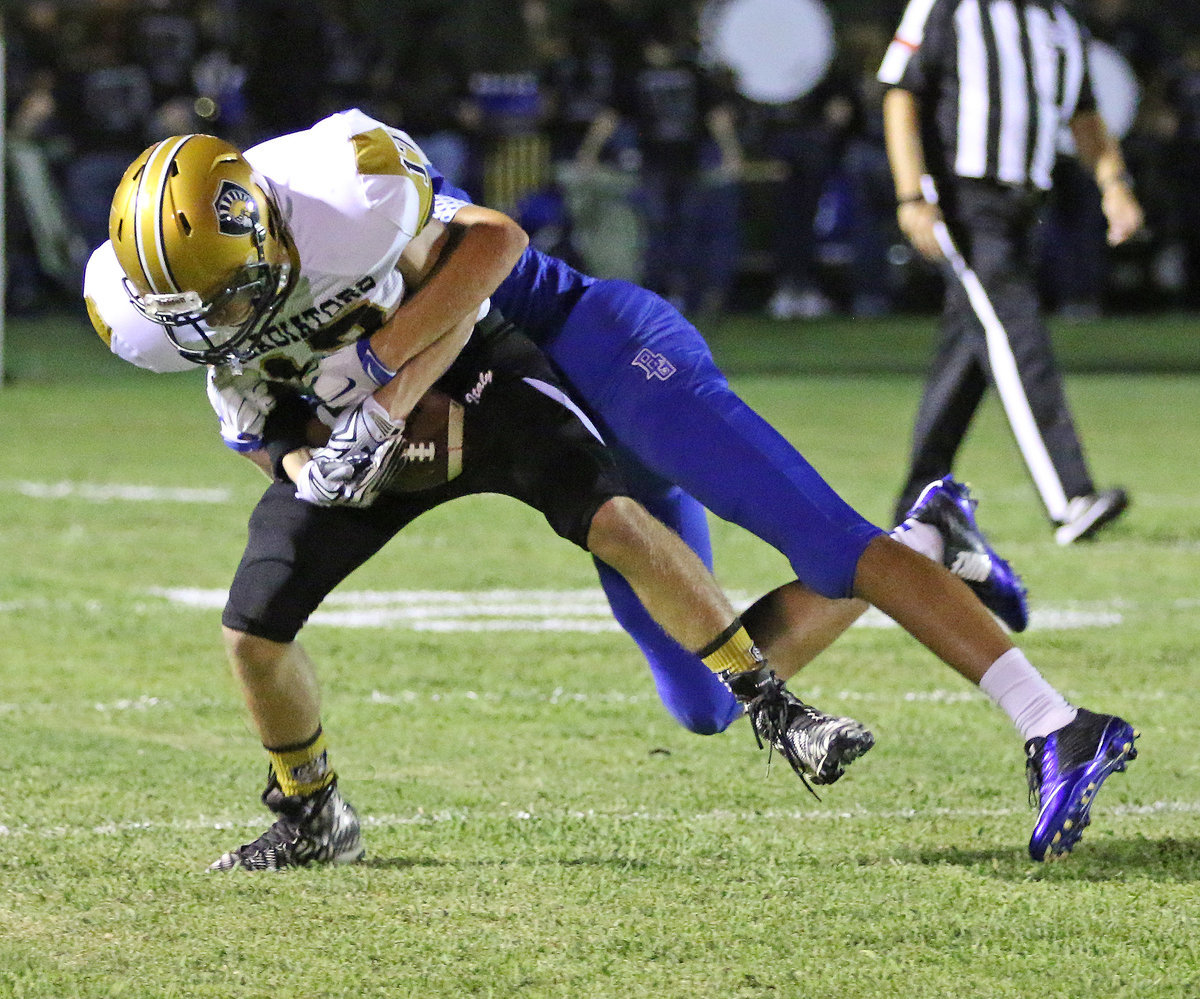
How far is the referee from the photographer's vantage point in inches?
283

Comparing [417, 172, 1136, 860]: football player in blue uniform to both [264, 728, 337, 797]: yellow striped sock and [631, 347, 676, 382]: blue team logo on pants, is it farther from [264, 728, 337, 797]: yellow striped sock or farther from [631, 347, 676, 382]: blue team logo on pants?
[264, 728, 337, 797]: yellow striped sock

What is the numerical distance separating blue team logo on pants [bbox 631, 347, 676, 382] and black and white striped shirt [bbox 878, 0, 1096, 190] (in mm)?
3672

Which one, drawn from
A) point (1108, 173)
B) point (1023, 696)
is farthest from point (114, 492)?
point (1023, 696)

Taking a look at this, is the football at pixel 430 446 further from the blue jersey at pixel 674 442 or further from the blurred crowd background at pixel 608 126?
the blurred crowd background at pixel 608 126

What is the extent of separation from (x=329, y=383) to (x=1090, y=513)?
3987mm

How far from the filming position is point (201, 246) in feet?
11.2

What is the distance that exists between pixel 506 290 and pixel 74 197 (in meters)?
13.5

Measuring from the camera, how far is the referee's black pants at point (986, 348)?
7160 millimetres

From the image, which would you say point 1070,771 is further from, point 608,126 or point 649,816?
point 608,126

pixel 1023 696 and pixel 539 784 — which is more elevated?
pixel 1023 696

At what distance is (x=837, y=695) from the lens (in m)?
5.14

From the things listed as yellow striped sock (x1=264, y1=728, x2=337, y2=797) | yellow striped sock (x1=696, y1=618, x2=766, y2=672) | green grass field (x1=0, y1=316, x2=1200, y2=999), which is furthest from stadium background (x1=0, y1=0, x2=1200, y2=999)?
yellow striped sock (x1=696, y1=618, x2=766, y2=672)

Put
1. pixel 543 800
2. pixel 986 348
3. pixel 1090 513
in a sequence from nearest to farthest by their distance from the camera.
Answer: pixel 543 800, pixel 1090 513, pixel 986 348

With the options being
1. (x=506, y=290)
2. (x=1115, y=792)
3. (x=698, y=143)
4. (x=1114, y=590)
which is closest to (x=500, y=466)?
(x=506, y=290)
